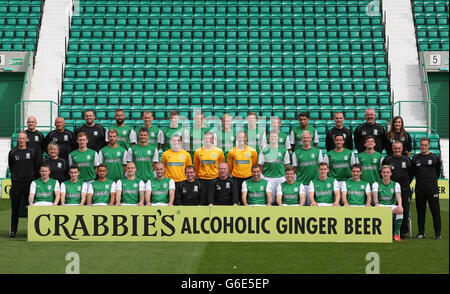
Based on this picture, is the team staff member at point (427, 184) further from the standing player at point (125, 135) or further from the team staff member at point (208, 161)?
the standing player at point (125, 135)

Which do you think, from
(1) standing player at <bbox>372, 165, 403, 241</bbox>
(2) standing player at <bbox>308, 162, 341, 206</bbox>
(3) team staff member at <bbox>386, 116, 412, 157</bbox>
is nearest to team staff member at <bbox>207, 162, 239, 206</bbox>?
(2) standing player at <bbox>308, 162, 341, 206</bbox>

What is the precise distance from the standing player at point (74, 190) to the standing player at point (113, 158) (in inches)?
19.2

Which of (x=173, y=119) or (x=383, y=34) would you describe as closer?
(x=173, y=119)

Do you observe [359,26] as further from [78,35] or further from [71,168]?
[71,168]

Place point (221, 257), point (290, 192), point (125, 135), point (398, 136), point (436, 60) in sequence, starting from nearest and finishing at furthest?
point (221, 257)
point (290, 192)
point (398, 136)
point (125, 135)
point (436, 60)

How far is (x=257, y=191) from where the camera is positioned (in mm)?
9000

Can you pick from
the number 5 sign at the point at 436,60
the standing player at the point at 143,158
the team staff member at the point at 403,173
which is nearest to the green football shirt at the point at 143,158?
the standing player at the point at 143,158

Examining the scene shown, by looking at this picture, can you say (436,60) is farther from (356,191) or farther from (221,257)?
(221,257)

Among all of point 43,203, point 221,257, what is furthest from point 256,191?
point 43,203

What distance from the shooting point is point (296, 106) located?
18781 millimetres

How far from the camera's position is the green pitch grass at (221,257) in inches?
252

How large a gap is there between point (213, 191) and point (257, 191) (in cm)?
62
